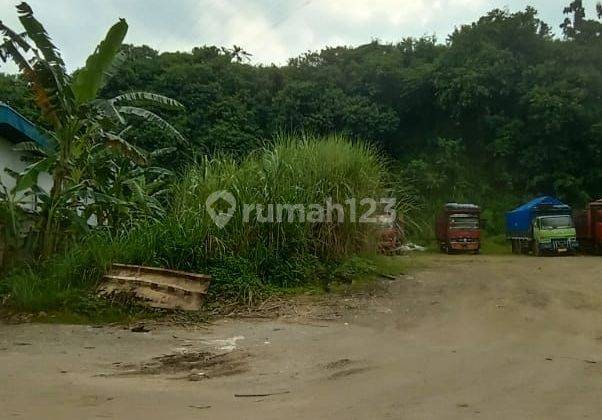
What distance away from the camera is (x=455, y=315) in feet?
30.3

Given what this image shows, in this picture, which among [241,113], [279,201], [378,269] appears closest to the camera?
[279,201]

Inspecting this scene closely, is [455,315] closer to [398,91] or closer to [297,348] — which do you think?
[297,348]

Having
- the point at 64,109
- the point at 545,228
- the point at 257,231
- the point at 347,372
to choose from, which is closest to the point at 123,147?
the point at 64,109

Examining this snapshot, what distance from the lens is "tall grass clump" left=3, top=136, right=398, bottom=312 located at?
10.3 meters

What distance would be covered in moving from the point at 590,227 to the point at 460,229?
4.84m

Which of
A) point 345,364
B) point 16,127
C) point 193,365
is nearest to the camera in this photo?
point 345,364

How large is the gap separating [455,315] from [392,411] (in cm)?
480

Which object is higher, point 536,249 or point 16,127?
point 16,127

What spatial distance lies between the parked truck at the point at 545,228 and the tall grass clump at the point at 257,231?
480 inches

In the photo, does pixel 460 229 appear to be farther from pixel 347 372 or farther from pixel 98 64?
pixel 347 372

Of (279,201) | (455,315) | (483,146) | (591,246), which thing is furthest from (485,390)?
(483,146)

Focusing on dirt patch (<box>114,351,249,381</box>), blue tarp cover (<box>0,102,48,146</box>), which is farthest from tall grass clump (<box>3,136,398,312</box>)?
blue tarp cover (<box>0,102,48,146</box>)

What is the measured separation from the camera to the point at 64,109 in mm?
10602

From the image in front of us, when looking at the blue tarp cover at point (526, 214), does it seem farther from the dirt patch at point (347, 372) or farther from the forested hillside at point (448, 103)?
the dirt patch at point (347, 372)
